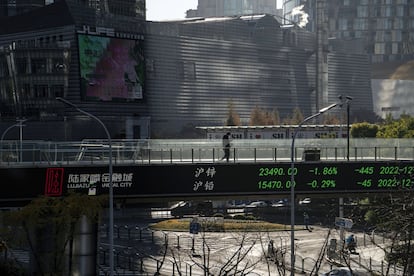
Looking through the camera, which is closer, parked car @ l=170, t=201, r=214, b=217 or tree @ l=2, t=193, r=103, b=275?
tree @ l=2, t=193, r=103, b=275

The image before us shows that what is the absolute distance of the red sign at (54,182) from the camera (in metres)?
29.5

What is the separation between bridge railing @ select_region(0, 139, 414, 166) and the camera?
3034cm

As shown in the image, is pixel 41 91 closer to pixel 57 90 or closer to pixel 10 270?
pixel 57 90

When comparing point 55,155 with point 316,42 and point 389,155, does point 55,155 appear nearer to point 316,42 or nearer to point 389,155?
point 389,155

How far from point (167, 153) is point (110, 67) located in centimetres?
8826

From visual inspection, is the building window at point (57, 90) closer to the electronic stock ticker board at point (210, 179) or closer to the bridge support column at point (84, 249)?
the electronic stock ticker board at point (210, 179)

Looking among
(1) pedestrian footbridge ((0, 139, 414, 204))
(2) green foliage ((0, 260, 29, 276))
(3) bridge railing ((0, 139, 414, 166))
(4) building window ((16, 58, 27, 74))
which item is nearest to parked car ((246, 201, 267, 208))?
(3) bridge railing ((0, 139, 414, 166))

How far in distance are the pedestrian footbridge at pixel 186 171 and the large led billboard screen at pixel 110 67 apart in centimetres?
8285

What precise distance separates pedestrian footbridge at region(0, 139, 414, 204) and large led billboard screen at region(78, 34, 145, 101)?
272 feet

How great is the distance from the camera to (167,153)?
33062 mm

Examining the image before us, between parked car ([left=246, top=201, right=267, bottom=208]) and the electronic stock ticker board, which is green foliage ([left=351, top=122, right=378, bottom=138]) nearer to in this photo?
parked car ([left=246, top=201, right=267, bottom=208])

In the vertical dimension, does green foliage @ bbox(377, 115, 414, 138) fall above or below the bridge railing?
below

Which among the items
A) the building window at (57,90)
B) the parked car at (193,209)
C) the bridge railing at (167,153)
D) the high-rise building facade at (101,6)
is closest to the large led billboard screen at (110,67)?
the building window at (57,90)

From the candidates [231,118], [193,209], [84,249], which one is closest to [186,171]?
[84,249]
